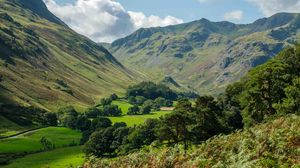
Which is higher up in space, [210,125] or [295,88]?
[295,88]

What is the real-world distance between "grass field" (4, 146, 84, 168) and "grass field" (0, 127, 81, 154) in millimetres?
10501

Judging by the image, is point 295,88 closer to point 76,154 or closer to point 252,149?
point 252,149

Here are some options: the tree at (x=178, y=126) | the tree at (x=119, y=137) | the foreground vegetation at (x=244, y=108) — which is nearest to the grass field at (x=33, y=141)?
the tree at (x=119, y=137)

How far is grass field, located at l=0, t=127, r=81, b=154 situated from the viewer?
6373 inches

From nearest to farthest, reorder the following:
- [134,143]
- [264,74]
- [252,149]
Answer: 1. [252,149]
2. [264,74]
3. [134,143]

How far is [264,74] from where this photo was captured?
3132 inches

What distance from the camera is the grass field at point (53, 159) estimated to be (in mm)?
131750

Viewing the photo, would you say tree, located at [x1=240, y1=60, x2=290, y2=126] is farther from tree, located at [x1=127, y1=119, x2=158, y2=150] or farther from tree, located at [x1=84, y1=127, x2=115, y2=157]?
tree, located at [x1=84, y1=127, x2=115, y2=157]

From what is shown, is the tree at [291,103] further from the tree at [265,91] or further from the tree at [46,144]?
the tree at [46,144]

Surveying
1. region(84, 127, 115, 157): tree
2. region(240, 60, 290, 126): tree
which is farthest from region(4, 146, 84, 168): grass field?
region(240, 60, 290, 126): tree

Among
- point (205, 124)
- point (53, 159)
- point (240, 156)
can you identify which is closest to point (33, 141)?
point (53, 159)

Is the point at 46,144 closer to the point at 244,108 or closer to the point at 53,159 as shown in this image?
the point at 53,159

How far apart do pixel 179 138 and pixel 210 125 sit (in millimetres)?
8208

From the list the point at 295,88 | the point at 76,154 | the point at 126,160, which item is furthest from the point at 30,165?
the point at 126,160
